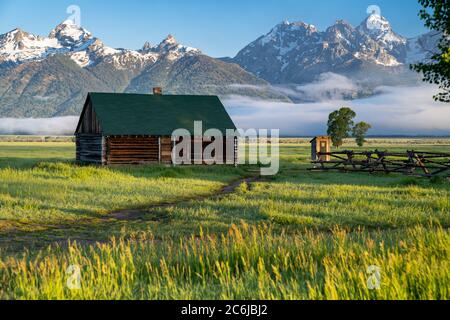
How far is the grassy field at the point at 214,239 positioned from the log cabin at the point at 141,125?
9895 mm

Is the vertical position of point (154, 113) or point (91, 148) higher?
point (154, 113)

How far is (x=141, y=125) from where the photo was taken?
42562mm

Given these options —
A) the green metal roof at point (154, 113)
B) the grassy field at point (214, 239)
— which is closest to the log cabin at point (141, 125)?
the green metal roof at point (154, 113)

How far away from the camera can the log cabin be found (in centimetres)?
4141

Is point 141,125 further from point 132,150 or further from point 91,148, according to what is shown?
point 91,148

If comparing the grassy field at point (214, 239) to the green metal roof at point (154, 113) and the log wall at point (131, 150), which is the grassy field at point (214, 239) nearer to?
the log wall at point (131, 150)

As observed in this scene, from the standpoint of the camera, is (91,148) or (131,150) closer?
(131,150)

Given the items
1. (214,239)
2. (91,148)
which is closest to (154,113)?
(91,148)

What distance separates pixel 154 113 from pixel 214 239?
3635 centimetres

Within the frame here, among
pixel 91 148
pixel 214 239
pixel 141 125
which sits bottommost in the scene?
pixel 214 239

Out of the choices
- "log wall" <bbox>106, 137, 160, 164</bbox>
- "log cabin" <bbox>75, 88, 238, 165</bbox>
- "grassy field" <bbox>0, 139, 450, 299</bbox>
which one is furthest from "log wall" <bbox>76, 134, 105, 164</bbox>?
"grassy field" <bbox>0, 139, 450, 299</bbox>

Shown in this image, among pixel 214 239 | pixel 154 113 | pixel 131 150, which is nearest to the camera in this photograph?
pixel 214 239
